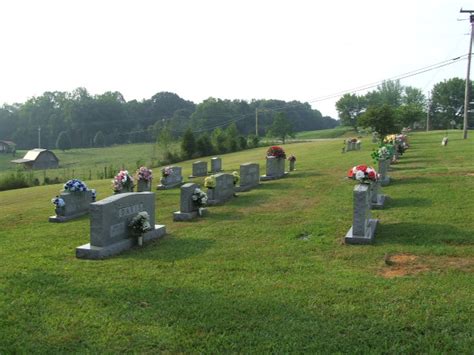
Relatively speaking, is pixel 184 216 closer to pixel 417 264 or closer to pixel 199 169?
pixel 417 264

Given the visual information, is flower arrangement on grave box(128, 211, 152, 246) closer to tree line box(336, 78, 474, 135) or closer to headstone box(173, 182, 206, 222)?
headstone box(173, 182, 206, 222)

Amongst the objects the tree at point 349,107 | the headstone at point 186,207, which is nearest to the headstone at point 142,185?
the headstone at point 186,207

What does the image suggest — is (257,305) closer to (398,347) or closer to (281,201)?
(398,347)

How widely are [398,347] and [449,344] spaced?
19.1 inches

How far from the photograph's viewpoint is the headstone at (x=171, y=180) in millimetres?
19797

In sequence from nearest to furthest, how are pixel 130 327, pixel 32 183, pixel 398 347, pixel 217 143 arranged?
pixel 398 347 → pixel 130 327 → pixel 32 183 → pixel 217 143

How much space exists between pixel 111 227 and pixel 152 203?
172 cm

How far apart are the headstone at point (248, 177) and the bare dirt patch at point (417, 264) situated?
10.1 meters

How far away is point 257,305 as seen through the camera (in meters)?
5.82

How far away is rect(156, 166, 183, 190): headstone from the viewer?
19.8m

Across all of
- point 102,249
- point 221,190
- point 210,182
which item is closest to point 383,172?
point 221,190

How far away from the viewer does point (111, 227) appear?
9125mm

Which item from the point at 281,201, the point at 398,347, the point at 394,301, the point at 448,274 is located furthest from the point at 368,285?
the point at 281,201

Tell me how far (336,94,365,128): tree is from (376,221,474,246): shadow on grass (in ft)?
352
